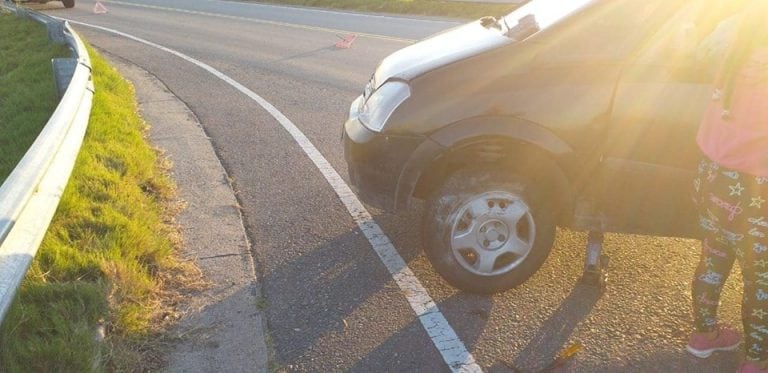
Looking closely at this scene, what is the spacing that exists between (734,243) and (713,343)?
1.89ft

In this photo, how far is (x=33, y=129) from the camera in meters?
6.66

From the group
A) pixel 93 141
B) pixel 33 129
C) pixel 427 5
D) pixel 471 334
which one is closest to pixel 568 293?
pixel 471 334

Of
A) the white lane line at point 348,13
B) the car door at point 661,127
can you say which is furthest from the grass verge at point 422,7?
the car door at point 661,127

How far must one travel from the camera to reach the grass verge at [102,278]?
9.79ft

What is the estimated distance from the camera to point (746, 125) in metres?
2.76

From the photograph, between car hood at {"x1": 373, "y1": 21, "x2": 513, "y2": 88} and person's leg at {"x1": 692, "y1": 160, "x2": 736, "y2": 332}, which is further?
car hood at {"x1": 373, "y1": 21, "x2": 513, "y2": 88}

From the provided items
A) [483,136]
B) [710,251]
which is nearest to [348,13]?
[483,136]

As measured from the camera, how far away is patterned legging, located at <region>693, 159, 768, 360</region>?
111 inches

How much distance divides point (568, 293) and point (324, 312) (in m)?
1.34

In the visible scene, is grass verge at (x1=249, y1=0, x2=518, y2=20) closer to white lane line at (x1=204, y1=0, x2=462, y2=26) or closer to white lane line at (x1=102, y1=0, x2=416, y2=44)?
white lane line at (x1=204, y1=0, x2=462, y2=26)

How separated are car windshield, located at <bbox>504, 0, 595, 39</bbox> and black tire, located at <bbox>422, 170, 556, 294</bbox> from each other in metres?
0.89

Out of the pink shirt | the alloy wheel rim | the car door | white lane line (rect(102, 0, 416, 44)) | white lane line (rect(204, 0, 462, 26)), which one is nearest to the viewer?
the pink shirt

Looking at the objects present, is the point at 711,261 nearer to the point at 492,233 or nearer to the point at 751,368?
the point at 751,368

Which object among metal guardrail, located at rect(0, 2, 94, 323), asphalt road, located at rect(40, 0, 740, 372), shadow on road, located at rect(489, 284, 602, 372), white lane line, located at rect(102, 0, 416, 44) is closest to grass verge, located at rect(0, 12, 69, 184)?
metal guardrail, located at rect(0, 2, 94, 323)
